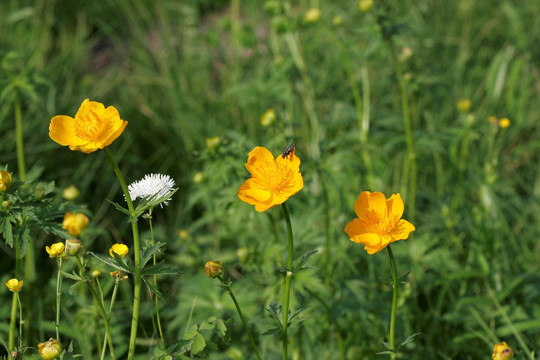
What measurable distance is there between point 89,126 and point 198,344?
481 mm

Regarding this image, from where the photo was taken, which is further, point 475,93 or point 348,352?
point 475,93

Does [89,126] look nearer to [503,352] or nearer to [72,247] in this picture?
[72,247]

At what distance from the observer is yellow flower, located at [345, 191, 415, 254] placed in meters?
1.16

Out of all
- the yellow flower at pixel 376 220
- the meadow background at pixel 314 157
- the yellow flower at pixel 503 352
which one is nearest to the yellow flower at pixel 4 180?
the meadow background at pixel 314 157

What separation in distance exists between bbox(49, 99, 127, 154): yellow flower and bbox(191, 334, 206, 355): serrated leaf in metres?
0.43

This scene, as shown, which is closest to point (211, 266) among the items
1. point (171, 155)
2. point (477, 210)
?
point (477, 210)

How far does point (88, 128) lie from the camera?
1156 mm

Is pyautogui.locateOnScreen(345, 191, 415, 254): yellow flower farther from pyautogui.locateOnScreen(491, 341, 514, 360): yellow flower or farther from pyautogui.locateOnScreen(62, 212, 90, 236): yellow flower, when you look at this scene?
Result: pyautogui.locateOnScreen(62, 212, 90, 236): yellow flower

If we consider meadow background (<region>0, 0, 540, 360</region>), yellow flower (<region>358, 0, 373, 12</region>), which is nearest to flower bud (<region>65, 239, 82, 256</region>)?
meadow background (<region>0, 0, 540, 360</region>)

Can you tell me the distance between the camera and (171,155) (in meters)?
2.91

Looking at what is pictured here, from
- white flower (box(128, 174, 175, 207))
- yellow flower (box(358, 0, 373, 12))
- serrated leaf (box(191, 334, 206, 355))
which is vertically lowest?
serrated leaf (box(191, 334, 206, 355))

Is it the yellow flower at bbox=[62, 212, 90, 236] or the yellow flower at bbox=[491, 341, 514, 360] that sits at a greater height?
the yellow flower at bbox=[62, 212, 90, 236]

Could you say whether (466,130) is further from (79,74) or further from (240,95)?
(79,74)

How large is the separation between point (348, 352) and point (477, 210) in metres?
0.70
